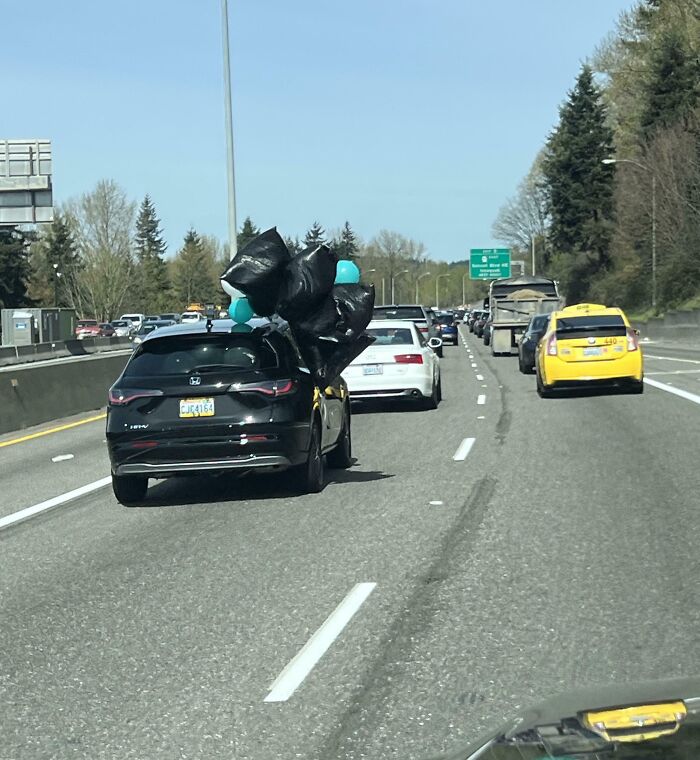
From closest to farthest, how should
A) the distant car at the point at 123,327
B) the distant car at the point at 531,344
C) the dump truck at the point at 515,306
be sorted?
1. the distant car at the point at 531,344
2. the dump truck at the point at 515,306
3. the distant car at the point at 123,327

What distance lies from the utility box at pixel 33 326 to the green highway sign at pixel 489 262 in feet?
109

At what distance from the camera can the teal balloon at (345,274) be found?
42.5ft

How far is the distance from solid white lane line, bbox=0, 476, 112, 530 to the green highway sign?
79968mm

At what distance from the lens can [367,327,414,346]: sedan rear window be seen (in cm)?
2138

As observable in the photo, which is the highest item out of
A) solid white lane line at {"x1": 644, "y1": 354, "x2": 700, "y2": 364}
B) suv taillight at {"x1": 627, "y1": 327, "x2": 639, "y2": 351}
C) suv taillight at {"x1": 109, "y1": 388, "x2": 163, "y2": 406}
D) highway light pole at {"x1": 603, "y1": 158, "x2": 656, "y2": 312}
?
highway light pole at {"x1": 603, "y1": 158, "x2": 656, "y2": 312}

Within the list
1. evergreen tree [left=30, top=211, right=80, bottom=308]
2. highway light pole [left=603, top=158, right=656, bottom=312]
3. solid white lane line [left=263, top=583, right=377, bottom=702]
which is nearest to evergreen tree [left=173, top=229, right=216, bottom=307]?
evergreen tree [left=30, top=211, right=80, bottom=308]

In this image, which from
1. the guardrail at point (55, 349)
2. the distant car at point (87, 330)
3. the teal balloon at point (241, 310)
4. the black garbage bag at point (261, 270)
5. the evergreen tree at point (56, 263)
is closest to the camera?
the black garbage bag at point (261, 270)

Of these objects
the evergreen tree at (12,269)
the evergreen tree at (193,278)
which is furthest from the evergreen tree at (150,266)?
the evergreen tree at (12,269)

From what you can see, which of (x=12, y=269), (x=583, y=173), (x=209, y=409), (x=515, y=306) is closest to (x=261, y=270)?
(x=209, y=409)

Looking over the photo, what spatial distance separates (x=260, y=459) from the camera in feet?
36.7

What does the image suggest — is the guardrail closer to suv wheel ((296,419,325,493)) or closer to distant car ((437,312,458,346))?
distant car ((437,312,458,346))

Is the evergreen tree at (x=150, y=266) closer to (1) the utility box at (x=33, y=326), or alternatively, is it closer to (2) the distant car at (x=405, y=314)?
(1) the utility box at (x=33, y=326)

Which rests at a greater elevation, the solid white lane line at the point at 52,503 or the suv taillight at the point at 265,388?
the suv taillight at the point at 265,388

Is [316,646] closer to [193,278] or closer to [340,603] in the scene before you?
[340,603]
